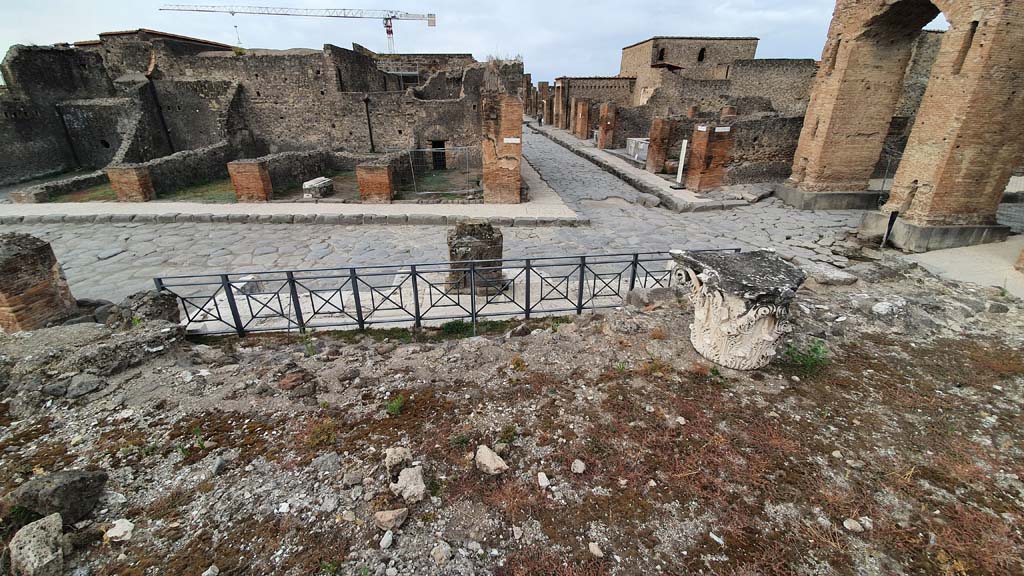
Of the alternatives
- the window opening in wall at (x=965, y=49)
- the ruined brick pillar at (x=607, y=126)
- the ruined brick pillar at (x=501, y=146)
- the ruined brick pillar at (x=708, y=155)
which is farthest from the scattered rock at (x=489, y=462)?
the ruined brick pillar at (x=607, y=126)

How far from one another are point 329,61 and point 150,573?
18141 millimetres

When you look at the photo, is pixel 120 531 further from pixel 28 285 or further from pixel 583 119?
pixel 583 119

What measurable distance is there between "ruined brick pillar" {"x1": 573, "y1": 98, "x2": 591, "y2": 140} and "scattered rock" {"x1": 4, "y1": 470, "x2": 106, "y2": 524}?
26.4 m

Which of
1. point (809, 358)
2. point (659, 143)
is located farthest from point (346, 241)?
point (659, 143)

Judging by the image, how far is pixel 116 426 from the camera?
332 cm

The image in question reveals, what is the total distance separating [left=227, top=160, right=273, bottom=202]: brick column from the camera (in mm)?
11516

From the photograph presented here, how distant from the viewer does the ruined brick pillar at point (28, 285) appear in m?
4.90

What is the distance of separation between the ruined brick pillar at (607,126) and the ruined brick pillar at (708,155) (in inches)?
352

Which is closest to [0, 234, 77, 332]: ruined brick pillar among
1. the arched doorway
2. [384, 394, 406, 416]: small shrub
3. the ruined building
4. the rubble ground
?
the rubble ground

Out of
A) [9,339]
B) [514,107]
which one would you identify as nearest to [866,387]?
[9,339]

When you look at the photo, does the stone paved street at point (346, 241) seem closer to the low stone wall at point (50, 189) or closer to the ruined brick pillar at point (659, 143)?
the low stone wall at point (50, 189)

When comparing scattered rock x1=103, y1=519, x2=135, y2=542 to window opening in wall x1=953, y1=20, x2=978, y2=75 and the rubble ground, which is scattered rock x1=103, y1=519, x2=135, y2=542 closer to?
the rubble ground

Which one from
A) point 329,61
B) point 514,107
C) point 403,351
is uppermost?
point 329,61

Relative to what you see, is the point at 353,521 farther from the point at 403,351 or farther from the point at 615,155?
the point at 615,155
